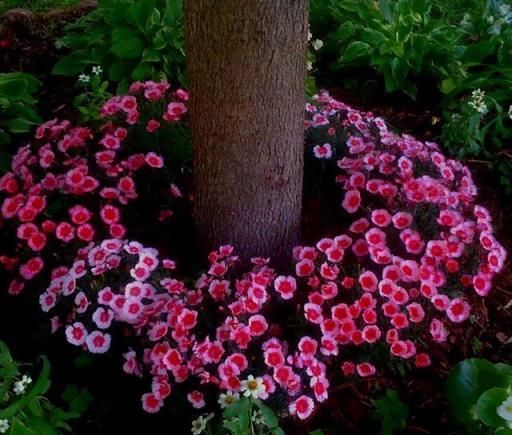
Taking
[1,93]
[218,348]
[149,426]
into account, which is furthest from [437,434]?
[1,93]

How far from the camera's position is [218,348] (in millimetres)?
2131

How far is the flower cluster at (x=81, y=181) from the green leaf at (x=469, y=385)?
1.30 m

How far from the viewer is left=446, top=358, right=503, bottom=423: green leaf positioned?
2.13 meters

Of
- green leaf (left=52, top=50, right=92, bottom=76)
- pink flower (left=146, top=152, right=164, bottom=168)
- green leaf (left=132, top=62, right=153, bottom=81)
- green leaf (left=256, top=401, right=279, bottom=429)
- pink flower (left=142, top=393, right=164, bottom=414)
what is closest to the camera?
green leaf (left=256, top=401, right=279, bottom=429)

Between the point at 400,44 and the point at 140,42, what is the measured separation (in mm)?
1458

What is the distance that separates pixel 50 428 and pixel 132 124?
4.63ft

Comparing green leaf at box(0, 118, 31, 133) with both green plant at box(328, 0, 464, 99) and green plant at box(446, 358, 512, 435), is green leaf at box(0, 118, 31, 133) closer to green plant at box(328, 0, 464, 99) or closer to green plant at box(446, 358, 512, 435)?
green plant at box(328, 0, 464, 99)

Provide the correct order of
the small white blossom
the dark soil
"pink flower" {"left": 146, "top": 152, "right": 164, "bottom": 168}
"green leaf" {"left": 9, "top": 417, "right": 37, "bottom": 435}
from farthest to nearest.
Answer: the small white blossom
"pink flower" {"left": 146, "top": 152, "right": 164, "bottom": 168}
the dark soil
"green leaf" {"left": 9, "top": 417, "right": 37, "bottom": 435}

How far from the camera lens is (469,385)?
7.07 feet

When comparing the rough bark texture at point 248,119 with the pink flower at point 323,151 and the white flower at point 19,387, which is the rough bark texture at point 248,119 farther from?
the white flower at point 19,387

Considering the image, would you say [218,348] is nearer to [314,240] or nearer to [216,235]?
[216,235]

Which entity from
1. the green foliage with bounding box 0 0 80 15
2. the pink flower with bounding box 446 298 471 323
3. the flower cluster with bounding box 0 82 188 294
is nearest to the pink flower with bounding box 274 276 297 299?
the pink flower with bounding box 446 298 471 323

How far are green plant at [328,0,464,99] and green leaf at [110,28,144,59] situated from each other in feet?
3.78

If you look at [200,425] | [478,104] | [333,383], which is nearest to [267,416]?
[200,425]
